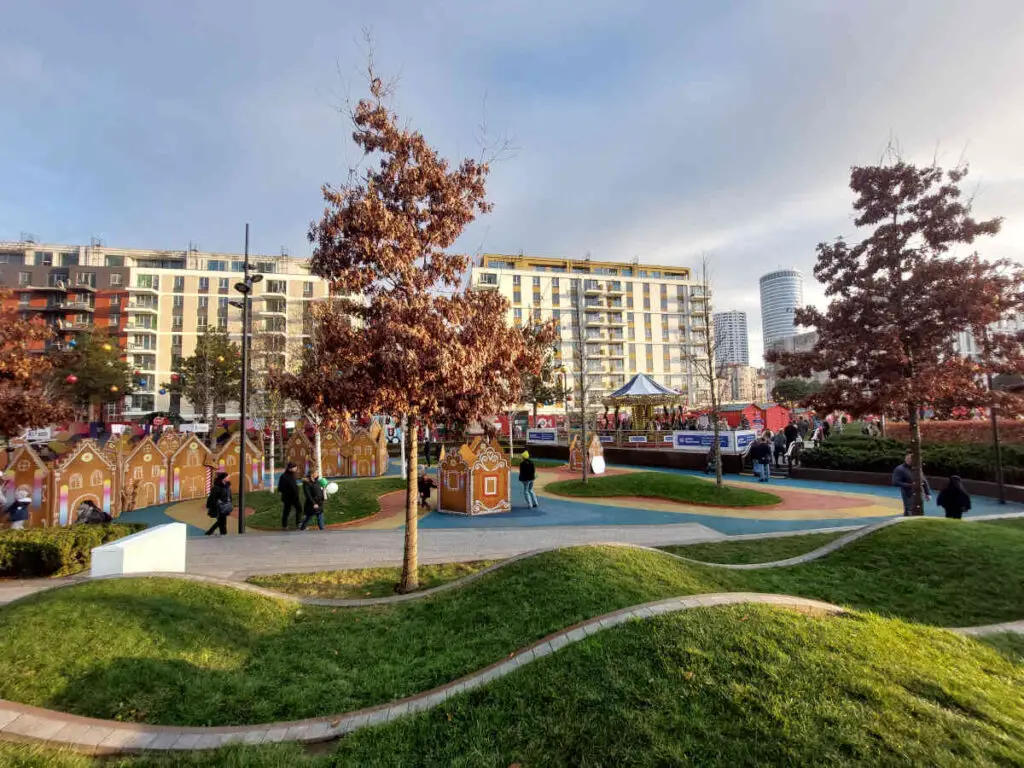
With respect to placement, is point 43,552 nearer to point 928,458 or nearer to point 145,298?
point 928,458

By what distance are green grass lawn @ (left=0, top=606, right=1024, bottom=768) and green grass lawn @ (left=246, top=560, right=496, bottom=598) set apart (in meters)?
4.10

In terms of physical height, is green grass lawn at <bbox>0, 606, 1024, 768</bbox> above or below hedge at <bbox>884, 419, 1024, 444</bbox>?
below

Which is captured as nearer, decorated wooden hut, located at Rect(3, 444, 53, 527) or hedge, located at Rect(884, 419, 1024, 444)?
decorated wooden hut, located at Rect(3, 444, 53, 527)

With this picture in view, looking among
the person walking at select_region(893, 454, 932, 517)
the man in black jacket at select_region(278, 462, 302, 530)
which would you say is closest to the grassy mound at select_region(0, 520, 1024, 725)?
the person walking at select_region(893, 454, 932, 517)

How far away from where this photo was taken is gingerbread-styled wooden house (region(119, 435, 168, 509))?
49.9ft

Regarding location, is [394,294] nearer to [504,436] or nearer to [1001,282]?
[1001,282]

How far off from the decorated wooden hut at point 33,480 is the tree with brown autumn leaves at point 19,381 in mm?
3074

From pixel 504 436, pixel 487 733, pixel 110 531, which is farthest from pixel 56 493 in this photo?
pixel 504 436

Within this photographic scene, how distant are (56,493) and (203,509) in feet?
12.5

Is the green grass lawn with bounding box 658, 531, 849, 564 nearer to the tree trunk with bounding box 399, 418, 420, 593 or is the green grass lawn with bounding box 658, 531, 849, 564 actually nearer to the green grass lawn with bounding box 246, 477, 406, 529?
the tree trunk with bounding box 399, 418, 420, 593

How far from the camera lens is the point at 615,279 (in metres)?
80.5

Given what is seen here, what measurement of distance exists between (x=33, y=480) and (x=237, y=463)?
6.80 meters

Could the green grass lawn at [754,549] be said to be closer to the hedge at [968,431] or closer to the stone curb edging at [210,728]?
the stone curb edging at [210,728]

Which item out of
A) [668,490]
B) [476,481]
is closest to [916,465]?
[668,490]
